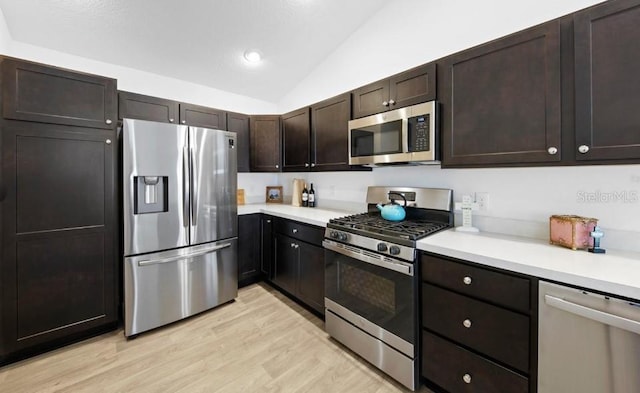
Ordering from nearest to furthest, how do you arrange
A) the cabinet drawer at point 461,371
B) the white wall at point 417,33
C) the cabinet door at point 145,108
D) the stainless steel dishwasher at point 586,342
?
1. the stainless steel dishwasher at point 586,342
2. the cabinet drawer at point 461,371
3. the white wall at point 417,33
4. the cabinet door at point 145,108

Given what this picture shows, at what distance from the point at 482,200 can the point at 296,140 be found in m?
2.04

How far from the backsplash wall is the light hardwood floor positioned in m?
1.30

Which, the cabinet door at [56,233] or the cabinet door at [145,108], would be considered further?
the cabinet door at [145,108]

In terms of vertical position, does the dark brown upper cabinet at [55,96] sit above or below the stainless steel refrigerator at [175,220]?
above

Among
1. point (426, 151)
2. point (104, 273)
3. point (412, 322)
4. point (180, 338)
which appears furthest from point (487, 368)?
point (104, 273)

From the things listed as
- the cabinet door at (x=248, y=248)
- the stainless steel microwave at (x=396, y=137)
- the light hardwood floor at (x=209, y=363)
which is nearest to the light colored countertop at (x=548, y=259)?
the stainless steel microwave at (x=396, y=137)

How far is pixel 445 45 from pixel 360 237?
171 cm

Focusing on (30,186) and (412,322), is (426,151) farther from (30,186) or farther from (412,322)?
(30,186)

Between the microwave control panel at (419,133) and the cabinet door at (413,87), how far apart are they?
15cm

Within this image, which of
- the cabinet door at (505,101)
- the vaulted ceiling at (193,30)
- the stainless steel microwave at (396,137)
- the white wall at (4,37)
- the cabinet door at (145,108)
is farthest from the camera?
the cabinet door at (145,108)

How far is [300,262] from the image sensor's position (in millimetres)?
2613

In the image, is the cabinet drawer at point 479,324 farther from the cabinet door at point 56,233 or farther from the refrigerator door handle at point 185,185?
the cabinet door at point 56,233

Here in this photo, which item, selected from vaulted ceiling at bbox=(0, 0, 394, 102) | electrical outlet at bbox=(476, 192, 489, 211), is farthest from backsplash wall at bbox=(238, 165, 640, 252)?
vaulted ceiling at bbox=(0, 0, 394, 102)

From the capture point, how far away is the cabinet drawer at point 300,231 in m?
2.39
